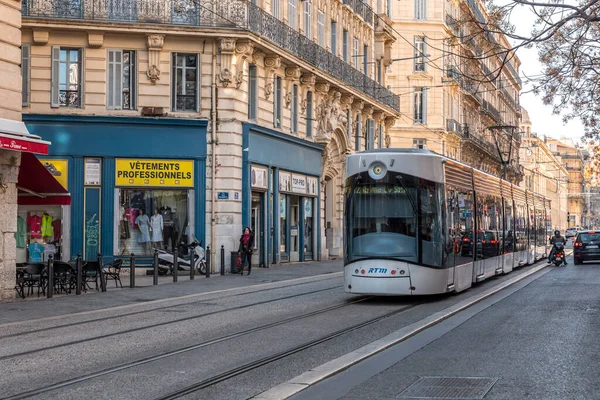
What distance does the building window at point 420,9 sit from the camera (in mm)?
63406

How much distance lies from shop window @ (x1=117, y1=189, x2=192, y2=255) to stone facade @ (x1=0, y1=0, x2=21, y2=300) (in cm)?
1005

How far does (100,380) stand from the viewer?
9391 mm

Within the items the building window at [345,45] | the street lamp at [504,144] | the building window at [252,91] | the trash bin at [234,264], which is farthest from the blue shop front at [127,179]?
the street lamp at [504,144]

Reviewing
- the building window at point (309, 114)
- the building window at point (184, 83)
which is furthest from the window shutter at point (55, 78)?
the building window at point (309, 114)

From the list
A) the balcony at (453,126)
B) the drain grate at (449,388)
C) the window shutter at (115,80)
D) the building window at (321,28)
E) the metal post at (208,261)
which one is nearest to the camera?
the drain grate at (449,388)

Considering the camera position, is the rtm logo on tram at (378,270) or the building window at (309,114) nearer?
the rtm logo on tram at (378,270)

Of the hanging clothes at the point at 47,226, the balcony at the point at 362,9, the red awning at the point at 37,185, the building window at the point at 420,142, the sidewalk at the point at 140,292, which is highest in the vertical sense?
the balcony at the point at 362,9

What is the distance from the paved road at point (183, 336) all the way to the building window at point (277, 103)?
12694 mm

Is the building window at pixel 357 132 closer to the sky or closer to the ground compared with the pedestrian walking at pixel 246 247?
closer to the sky

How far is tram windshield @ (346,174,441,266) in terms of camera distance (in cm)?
1816

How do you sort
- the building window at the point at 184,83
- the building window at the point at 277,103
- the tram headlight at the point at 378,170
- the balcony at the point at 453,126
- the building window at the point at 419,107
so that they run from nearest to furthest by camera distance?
the tram headlight at the point at 378,170, the building window at the point at 184,83, the building window at the point at 277,103, the building window at the point at 419,107, the balcony at the point at 453,126

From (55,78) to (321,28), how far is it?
13455mm

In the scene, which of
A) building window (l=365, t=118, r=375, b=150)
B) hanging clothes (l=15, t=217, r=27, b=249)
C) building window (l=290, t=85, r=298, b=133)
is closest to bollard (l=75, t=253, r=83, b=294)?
hanging clothes (l=15, t=217, r=27, b=249)

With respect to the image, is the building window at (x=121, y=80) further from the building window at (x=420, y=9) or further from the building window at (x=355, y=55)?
the building window at (x=420, y=9)
